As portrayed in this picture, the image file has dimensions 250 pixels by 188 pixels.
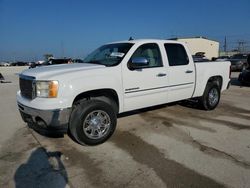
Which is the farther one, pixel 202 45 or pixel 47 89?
pixel 202 45

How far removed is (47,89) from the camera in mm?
4230

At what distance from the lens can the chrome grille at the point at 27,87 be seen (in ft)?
14.5

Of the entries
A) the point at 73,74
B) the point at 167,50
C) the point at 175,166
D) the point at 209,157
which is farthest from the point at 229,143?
the point at 73,74

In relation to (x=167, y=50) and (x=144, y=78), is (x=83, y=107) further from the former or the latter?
(x=167, y=50)

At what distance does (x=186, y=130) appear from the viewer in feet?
18.0

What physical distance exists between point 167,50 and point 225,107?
3.14m

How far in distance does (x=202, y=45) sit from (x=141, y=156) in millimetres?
59358

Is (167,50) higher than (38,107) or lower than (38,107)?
higher

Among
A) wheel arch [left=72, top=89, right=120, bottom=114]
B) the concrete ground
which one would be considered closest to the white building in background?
the concrete ground

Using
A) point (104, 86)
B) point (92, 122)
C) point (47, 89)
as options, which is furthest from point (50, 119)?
point (104, 86)

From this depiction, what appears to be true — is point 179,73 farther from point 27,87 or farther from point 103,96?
point 27,87

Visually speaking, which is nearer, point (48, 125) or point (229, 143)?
point (48, 125)

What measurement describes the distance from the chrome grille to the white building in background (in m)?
53.7

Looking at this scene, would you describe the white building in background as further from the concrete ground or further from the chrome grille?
the chrome grille
